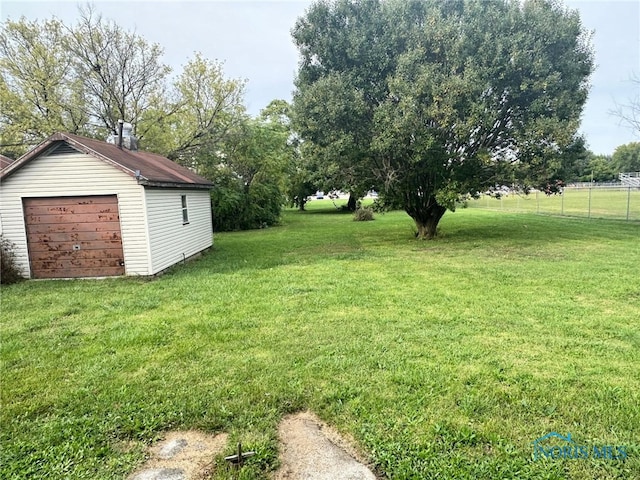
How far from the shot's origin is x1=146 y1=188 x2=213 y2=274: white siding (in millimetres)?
8102

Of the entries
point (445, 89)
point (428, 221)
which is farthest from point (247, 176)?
point (445, 89)

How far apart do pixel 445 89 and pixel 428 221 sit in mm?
4860

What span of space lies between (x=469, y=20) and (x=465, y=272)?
770cm

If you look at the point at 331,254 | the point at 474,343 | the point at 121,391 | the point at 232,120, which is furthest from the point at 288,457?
the point at 232,120

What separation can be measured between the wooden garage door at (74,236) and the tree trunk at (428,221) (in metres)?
9.59

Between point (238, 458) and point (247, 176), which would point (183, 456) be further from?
point (247, 176)

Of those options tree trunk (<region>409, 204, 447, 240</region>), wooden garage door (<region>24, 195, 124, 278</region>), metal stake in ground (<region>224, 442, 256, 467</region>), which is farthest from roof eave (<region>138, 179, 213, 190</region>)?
tree trunk (<region>409, 204, 447, 240</region>)

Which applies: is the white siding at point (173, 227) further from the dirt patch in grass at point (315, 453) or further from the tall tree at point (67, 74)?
the tall tree at point (67, 74)

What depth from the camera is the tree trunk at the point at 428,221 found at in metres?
13.0

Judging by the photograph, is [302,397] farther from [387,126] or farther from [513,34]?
[513,34]

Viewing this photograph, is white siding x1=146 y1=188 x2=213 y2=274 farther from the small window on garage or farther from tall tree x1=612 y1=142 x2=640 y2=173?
tall tree x1=612 y1=142 x2=640 y2=173

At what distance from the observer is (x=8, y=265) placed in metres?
7.71

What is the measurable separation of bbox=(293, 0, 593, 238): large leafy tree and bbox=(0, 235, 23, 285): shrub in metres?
8.06

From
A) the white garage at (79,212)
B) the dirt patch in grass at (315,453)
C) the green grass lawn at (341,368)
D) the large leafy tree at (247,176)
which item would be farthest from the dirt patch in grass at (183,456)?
the large leafy tree at (247,176)
